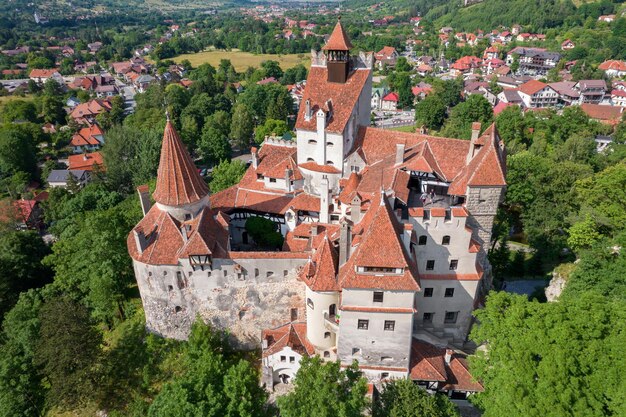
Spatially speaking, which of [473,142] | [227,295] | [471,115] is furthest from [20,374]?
[471,115]

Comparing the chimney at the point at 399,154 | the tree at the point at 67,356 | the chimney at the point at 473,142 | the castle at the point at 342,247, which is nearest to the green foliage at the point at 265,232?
the castle at the point at 342,247

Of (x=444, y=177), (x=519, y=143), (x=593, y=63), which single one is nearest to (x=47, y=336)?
(x=444, y=177)

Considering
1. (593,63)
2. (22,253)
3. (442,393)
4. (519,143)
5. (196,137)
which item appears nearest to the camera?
(442,393)

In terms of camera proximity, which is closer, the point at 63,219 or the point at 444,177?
the point at 444,177

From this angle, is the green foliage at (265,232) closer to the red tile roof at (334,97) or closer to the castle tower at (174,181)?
the castle tower at (174,181)

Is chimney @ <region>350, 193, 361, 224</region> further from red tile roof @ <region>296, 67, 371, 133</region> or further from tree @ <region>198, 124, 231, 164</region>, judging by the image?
tree @ <region>198, 124, 231, 164</region>

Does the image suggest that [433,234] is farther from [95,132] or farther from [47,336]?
[95,132]

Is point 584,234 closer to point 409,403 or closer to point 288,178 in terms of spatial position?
point 409,403

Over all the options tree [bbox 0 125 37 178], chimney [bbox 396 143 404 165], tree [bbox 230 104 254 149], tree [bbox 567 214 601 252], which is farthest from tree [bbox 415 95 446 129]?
tree [bbox 0 125 37 178]
